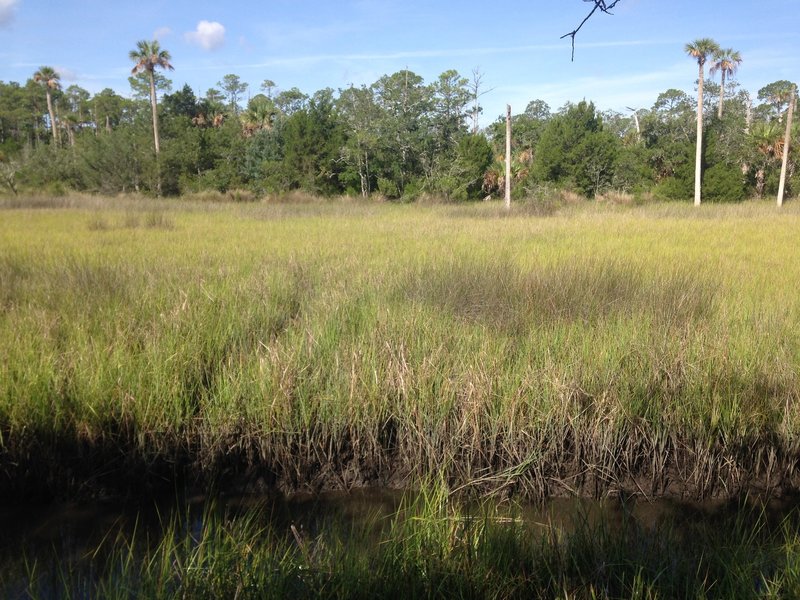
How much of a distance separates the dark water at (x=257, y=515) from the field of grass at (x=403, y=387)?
15cm

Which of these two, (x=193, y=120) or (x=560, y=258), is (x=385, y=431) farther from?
(x=193, y=120)

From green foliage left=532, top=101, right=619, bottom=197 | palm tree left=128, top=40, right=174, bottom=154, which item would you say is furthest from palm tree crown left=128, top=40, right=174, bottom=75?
green foliage left=532, top=101, right=619, bottom=197

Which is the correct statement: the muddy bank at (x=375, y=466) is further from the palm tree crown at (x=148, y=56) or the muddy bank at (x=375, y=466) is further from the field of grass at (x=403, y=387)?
the palm tree crown at (x=148, y=56)

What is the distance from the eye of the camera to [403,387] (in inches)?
179

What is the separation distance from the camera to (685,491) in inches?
173

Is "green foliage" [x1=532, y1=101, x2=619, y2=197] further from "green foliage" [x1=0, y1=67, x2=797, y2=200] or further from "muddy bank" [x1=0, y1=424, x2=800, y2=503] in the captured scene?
"muddy bank" [x1=0, y1=424, x2=800, y2=503]

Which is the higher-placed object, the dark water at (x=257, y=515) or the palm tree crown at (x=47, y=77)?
the palm tree crown at (x=47, y=77)

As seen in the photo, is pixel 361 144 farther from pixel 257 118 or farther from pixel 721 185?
pixel 721 185

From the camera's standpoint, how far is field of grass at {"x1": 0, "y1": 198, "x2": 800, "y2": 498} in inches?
171

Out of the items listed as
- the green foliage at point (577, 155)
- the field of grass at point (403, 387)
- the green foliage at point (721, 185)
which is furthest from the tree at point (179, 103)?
the field of grass at point (403, 387)

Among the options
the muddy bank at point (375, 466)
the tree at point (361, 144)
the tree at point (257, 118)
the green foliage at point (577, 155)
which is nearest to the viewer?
the muddy bank at point (375, 466)

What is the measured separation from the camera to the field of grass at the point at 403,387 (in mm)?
4352

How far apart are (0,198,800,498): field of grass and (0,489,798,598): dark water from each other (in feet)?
0.49

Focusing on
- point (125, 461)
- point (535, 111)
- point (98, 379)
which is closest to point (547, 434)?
point (125, 461)
